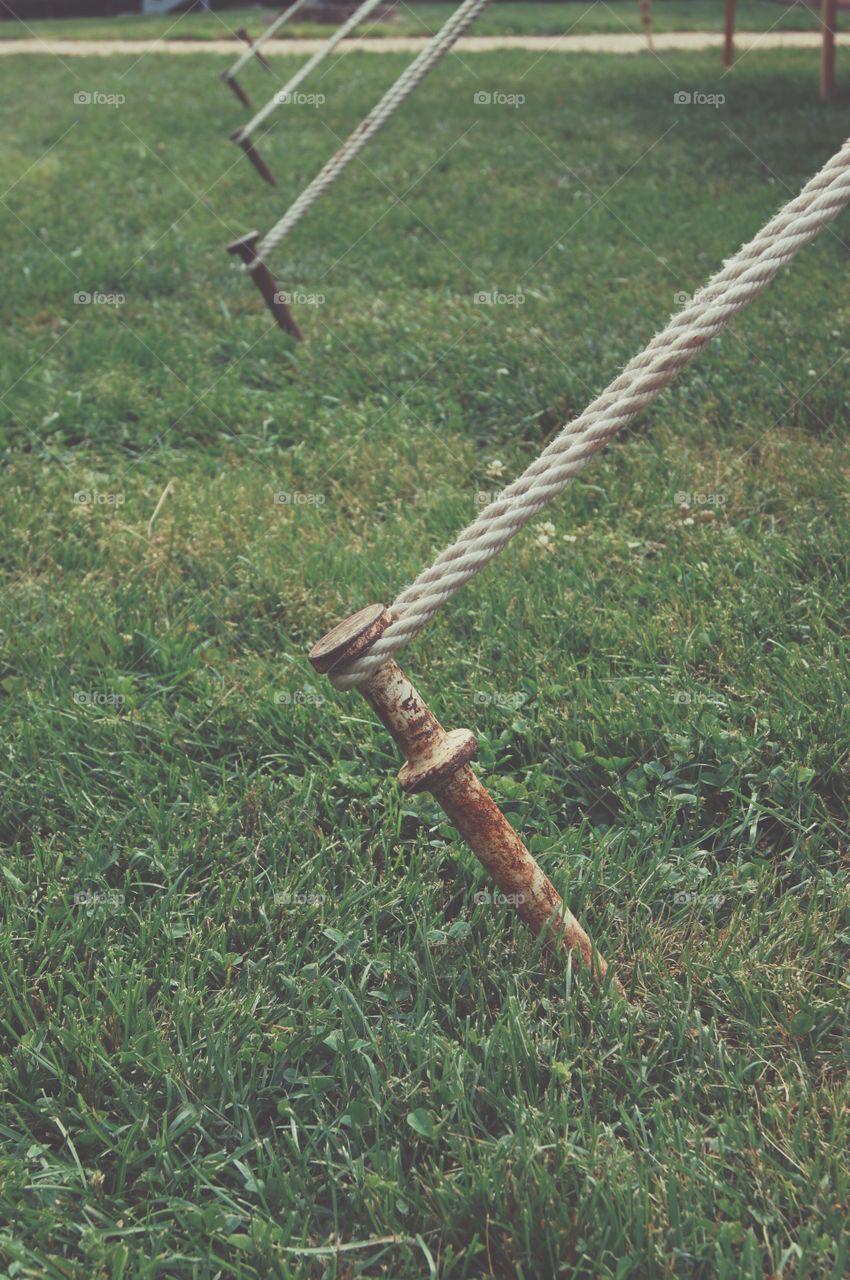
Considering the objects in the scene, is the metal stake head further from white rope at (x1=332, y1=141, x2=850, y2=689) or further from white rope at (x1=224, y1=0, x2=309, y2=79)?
white rope at (x1=224, y1=0, x2=309, y2=79)

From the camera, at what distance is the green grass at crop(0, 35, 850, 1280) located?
1.53 m

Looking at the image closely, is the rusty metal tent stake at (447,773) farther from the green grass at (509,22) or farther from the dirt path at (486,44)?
the green grass at (509,22)

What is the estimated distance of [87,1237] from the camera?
A: 1.50m

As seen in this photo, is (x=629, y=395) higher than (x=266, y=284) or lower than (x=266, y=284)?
higher

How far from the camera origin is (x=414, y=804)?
2268 millimetres

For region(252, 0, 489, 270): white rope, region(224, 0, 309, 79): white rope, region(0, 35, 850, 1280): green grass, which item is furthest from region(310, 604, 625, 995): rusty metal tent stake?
region(224, 0, 309, 79): white rope

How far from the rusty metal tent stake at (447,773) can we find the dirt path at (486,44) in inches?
511

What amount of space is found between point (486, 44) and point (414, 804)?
1417 cm

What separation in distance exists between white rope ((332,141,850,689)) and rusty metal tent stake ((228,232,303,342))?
2.79m

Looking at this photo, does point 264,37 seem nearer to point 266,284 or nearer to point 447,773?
Answer: point 266,284

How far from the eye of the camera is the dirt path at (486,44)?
13453mm

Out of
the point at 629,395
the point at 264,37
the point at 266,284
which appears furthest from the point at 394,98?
the point at 629,395

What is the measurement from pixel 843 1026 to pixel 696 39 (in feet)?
50.7

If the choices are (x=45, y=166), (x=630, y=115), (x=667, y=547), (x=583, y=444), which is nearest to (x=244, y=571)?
(x=667, y=547)
